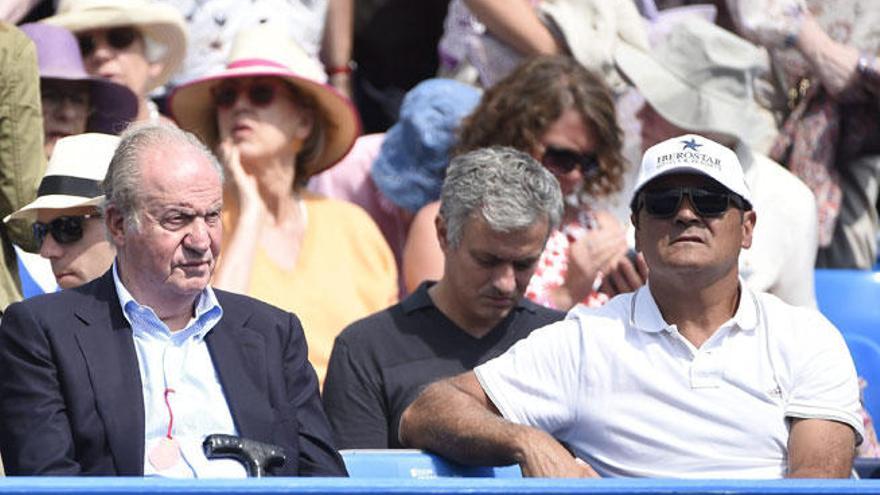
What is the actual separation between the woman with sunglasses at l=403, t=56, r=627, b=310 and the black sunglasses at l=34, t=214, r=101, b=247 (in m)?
1.22

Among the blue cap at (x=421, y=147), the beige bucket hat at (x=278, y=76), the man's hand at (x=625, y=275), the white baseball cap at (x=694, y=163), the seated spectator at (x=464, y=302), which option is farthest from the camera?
the blue cap at (x=421, y=147)

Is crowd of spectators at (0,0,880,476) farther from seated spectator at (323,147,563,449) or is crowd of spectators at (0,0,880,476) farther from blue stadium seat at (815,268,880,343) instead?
blue stadium seat at (815,268,880,343)

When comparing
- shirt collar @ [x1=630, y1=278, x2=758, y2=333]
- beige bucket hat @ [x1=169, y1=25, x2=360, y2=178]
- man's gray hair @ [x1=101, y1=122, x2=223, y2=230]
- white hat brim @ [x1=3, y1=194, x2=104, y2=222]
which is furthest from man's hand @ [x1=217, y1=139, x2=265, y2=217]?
shirt collar @ [x1=630, y1=278, x2=758, y2=333]

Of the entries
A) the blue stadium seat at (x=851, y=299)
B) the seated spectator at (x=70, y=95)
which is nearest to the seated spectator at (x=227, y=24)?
the seated spectator at (x=70, y=95)

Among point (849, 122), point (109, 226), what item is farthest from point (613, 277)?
point (109, 226)

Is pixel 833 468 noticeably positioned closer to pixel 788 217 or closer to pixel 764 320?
pixel 764 320

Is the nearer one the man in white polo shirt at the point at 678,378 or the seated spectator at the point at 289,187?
the man in white polo shirt at the point at 678,378

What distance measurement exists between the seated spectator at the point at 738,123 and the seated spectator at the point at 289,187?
98 cm

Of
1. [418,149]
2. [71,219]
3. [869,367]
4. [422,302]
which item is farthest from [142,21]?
[869,367]

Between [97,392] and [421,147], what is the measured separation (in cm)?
233

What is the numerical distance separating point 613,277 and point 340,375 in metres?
1.03

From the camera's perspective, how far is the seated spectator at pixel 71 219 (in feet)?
15.2

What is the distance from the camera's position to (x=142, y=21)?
5.82 meters

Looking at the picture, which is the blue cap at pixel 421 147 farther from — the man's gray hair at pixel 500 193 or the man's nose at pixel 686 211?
the man's nose at pixel 686 211
